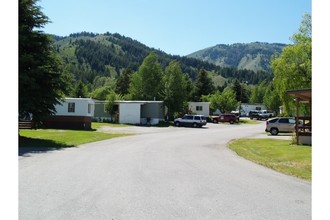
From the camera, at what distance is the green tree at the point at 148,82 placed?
187ft

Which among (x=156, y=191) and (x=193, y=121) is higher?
(x=193, y=121)

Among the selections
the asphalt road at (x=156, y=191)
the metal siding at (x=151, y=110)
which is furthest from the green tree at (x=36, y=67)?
the metal siding at (x=151, y=110)

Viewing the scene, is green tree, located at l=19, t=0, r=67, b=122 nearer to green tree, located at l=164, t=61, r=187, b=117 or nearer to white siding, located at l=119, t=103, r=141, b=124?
white siding, located at l=119, t=103, r=141, b=124

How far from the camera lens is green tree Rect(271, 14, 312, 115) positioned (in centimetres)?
3259

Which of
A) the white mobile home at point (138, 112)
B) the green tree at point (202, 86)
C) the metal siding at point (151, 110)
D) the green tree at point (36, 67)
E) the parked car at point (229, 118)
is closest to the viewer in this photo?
the green tree at point (36, 67)

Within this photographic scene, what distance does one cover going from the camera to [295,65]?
109 feet

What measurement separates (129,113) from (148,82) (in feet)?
39.7

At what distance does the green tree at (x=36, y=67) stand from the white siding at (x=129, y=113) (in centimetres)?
2441

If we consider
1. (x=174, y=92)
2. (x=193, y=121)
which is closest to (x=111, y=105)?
(x=174, y=92)

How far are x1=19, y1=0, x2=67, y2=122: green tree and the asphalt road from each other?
7.85m

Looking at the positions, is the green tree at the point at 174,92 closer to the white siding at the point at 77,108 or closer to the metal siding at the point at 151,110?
the metal siding at the point at 151,110

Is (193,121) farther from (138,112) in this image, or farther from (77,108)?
(77,108)

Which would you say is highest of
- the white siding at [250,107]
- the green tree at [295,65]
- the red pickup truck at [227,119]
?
the green tree at [295,65]
